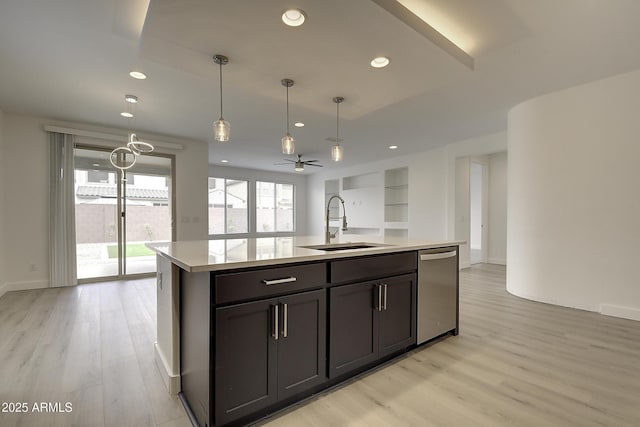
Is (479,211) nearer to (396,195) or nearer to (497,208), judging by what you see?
(497,208)

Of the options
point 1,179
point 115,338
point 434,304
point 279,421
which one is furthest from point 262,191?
point 279,421

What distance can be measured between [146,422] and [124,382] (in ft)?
1.78

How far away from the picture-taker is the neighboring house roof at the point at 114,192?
16.4ft

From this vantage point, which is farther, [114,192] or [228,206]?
[228,206]

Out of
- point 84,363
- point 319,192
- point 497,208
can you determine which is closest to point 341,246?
point 84,363

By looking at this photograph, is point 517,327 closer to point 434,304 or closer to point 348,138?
point 434,304

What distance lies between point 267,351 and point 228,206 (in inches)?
301

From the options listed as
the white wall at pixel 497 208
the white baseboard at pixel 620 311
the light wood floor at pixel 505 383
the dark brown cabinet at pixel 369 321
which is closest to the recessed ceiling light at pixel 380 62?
the dark brown cabinet at pixel 369 321

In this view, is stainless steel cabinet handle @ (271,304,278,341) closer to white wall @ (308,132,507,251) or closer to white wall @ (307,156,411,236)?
white wall @ (308,132,507,251)

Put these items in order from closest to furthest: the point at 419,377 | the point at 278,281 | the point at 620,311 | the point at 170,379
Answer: the point at 278,281 < the point at 170,379 < the point at 419,377 < the point at 620,311

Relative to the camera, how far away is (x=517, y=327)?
9.77 feet

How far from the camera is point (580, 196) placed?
3.53 m

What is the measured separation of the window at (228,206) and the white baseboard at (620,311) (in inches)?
313

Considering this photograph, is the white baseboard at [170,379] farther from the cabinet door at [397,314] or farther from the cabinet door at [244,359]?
the cabinet door at [397,314]
